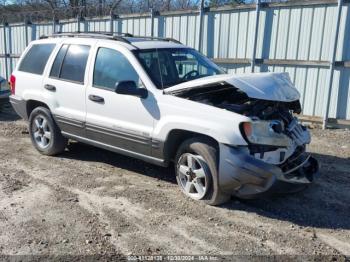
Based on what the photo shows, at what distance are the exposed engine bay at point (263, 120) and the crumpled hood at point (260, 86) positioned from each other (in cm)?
6

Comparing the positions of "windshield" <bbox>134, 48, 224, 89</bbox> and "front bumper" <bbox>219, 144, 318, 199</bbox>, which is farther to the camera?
"windshield" <bbox>134, 48, 224, 89</bbox>

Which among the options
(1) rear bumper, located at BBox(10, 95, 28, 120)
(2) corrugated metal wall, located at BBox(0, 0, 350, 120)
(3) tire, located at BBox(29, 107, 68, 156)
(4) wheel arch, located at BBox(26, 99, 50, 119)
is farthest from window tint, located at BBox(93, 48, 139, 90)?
(2) corrugated metal wall, located at BBox(0, 0, 350, 120)

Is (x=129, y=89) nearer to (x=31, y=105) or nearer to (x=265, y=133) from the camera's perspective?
(x=265, y=133)

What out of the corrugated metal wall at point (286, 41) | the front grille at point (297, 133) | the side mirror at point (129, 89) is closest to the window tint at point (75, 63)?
the side mirror at point (129, 89)

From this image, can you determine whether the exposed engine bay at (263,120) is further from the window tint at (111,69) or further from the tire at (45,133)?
the tire at (45,133)

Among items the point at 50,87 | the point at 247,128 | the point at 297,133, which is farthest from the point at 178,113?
the point at 50,87

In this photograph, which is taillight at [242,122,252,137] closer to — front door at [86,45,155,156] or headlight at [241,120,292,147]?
headlight at [241,120,292,147]

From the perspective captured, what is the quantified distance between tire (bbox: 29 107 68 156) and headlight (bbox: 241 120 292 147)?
3438 millimetres

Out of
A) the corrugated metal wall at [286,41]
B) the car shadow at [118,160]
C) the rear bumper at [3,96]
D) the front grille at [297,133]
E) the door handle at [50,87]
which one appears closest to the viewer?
the front grille at [297,133]

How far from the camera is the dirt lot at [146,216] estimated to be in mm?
3883

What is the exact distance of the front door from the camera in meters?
5.27

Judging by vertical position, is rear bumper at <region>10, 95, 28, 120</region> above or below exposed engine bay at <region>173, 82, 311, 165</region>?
below

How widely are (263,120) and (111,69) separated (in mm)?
2249

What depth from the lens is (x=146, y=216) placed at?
455 cm
